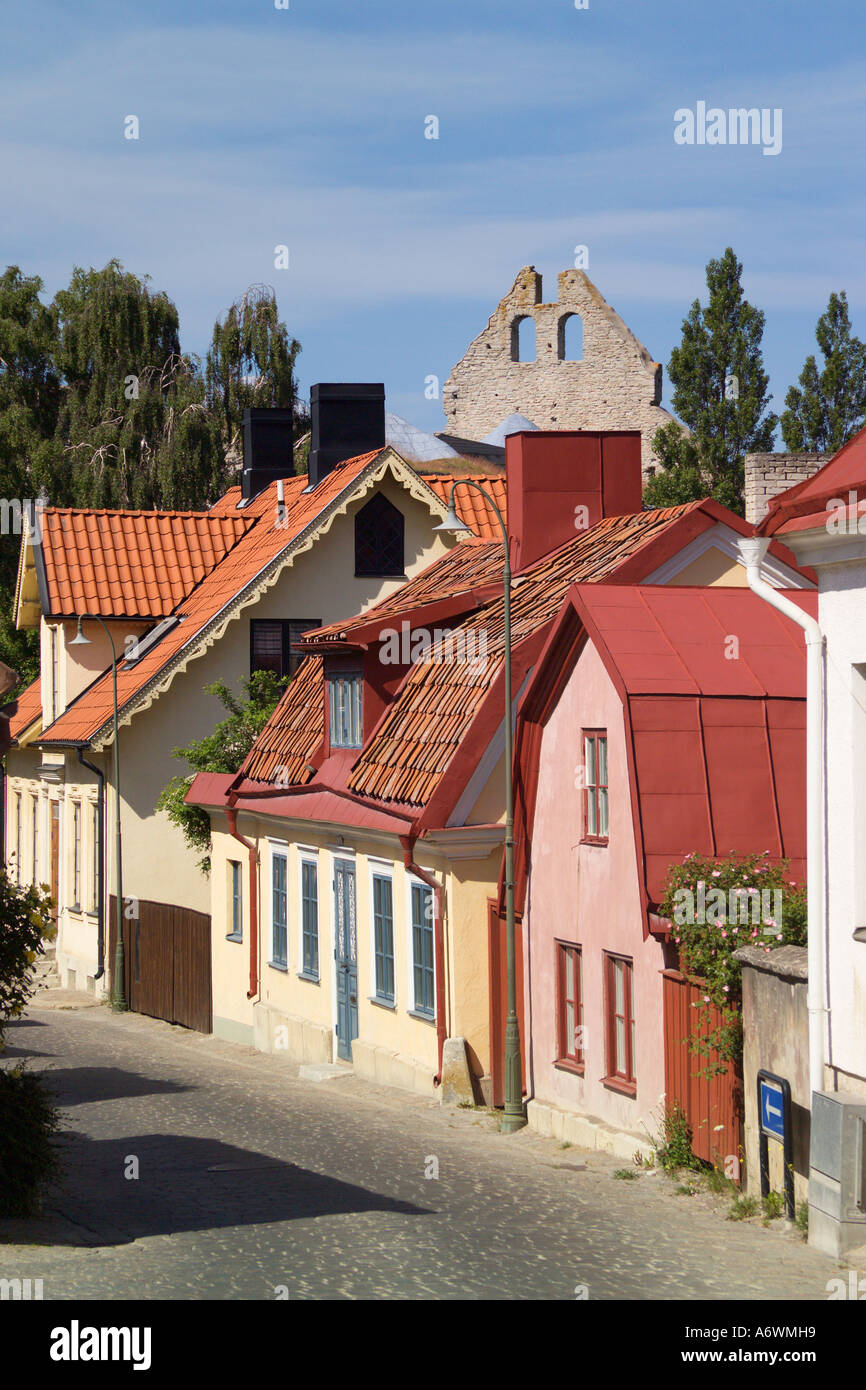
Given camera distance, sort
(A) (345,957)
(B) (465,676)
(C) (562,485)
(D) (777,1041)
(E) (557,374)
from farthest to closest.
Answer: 1. (E) (557,374)
2. (C) (562,485)
3. (A) (345,957)
4. (B) (465,676)
5. (D) (777,1041)

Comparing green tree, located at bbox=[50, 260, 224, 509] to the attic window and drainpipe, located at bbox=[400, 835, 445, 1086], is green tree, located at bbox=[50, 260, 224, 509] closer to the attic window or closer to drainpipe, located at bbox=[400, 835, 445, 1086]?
the attic window

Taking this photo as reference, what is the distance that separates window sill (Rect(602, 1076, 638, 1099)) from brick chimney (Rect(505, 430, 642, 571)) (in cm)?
848

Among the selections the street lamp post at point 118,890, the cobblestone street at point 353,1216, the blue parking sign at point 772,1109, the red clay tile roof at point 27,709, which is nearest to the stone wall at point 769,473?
the cobblestone street at point 353,1216

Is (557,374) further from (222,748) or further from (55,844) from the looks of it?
(222,748)

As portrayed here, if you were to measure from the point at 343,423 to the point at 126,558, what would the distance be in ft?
16.7

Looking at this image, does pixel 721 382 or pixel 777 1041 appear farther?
pixel 721 382

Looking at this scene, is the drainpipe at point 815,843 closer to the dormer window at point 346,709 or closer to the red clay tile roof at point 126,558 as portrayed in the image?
the dormer window at point 346,709

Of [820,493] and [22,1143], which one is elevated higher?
[820,493]

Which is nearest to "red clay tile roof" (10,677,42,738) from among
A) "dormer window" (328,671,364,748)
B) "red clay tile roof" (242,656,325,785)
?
"red clay tile roof" (242,656,325,785)

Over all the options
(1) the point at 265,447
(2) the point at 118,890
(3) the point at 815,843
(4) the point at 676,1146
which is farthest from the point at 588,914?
(1) the point at 265,447

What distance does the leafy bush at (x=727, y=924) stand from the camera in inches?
566

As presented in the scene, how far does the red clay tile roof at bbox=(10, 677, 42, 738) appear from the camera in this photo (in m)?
42.1

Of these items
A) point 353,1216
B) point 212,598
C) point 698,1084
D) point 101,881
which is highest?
point 212,598

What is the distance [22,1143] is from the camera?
12078mm
